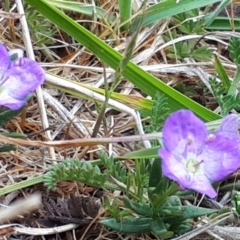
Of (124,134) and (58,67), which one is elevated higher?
(58,67)

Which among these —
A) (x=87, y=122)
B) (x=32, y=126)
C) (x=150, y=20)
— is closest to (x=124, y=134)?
(x=87, y=122)

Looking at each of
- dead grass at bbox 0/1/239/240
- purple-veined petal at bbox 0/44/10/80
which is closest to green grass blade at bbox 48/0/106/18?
dead grass at bbox 0/1/239/240

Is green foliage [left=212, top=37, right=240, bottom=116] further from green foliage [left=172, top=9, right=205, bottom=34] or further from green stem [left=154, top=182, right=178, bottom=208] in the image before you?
green stem [left=154, top=182, right=178, bottom=208]

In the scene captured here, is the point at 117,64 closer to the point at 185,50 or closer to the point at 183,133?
the point at 185,50

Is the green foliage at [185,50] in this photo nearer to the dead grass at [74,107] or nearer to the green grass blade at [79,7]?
the dead grass at [74,107]

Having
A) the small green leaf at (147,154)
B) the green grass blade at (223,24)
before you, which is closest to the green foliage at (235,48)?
the green grass blade at (223,24)

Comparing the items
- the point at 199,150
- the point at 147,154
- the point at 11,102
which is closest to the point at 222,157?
the point at 199,150

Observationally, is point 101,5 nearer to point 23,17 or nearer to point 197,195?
point 23,17
